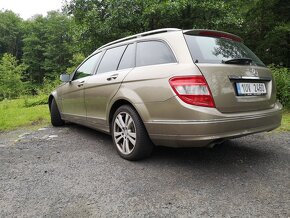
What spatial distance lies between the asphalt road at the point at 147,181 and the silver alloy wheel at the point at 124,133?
0.19 m

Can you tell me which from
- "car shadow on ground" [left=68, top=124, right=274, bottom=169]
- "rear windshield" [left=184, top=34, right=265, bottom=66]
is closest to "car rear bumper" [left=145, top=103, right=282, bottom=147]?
"car shadow on ground" [left=68, top=124, right=274, bottom=169]

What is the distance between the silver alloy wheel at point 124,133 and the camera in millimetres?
3734

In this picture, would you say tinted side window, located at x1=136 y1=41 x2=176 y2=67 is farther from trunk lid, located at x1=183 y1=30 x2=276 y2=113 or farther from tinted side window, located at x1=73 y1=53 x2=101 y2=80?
tinted side window, located at x1=73 y1=53 x2=101 y2=80

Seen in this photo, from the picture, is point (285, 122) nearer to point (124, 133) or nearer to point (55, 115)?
point (124, 133)

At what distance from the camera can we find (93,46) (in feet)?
51.4

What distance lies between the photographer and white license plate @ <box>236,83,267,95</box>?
10.7ft

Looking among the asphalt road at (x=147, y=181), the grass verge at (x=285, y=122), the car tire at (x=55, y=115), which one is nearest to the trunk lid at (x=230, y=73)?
the asphalt road at (x=147, y=181)

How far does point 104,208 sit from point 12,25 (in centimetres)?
6343

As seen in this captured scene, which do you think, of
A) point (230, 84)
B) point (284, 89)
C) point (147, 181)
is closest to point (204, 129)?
point (230, 84)

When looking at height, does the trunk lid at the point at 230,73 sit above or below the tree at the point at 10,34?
below

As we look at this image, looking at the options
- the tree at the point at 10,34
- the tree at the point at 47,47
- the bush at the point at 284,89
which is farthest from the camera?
the tree at the point at 10,34

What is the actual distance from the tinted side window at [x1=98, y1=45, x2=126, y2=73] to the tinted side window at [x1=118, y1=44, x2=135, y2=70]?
0.14 m

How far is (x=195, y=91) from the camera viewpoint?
3.04 meters

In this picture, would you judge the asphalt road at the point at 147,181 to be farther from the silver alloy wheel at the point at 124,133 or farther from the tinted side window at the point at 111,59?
the tinted side window at the point at 111,59
